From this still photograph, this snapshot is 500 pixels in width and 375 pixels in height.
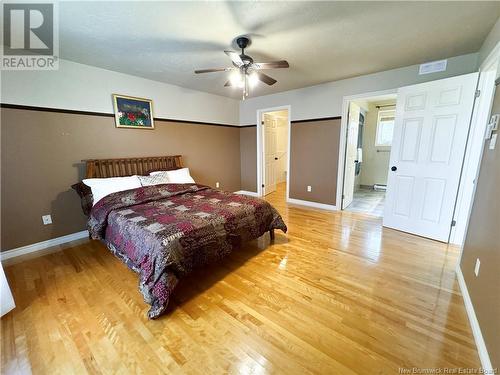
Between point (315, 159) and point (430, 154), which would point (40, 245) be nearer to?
point (315, 159)

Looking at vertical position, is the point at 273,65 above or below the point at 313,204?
above

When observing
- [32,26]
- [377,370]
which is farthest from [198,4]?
[377,370]

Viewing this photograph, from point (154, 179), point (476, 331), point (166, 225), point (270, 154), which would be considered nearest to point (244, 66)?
point (166, 225)

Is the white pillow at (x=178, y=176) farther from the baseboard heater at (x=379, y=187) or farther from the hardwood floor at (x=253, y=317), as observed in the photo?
the baseboard heater at (x=379, y=187)

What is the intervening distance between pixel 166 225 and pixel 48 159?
2049mm

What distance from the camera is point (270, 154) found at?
5445mm

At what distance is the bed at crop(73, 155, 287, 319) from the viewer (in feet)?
5.25

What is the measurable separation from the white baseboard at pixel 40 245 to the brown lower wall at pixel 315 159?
387 cm

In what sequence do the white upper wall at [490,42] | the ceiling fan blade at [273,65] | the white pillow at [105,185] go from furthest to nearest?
the white pillow at [105,185] < the ceiling fan blade at [273,65] < the white upper wall at [490,42]

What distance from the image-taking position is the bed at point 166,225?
5.25 feet

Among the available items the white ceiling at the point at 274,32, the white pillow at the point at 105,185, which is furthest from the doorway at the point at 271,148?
the white pillow at the point at 105,185

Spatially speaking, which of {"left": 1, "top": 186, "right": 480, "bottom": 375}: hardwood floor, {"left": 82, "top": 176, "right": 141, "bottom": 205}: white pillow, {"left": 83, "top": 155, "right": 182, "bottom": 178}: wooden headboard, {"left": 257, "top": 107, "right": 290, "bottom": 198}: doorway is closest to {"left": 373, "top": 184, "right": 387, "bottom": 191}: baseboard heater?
{"left": 257, "top": 107, "right": 290, "bottom": 198}: doorway

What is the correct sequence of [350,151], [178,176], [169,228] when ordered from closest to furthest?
[169,228] < [178,176] < [350,151]

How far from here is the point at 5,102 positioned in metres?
2.25
